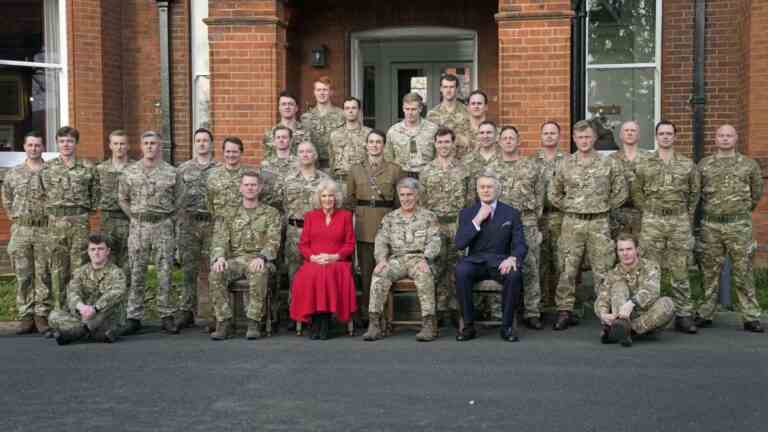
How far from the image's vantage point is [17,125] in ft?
42.0

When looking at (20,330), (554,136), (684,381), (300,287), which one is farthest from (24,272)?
(684,381)

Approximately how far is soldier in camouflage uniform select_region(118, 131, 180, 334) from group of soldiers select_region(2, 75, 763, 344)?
0.05 ft

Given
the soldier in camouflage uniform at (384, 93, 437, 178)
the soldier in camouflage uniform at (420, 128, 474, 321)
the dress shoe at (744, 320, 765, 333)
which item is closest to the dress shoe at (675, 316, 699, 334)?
the dress shoe at (744, 320, 765, 333)

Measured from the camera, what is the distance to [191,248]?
935 centimetres

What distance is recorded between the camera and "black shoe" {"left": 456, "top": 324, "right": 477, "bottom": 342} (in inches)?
326

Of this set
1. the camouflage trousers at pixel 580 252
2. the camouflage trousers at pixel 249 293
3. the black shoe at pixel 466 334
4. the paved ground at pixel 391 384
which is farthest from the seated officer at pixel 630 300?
the camouflage trousers at pixel 249 293

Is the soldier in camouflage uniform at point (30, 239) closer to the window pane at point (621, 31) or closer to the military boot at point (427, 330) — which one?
the military boot at point (427, 330)

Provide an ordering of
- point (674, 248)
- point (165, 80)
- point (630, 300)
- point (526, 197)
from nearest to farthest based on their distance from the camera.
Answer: point (630, 300), point (674, 248), point (526, 197), point (165, 80)

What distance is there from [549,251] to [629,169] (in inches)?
45.0

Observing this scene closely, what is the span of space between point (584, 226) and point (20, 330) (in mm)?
5591

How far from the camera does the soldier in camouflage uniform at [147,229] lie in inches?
350

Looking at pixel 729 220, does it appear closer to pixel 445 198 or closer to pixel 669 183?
pixel 669 183

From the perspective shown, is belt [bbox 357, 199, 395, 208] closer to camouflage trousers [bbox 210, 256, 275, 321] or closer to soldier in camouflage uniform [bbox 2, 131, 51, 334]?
camouflage trousers [bbox 210, 256, 275, 321]

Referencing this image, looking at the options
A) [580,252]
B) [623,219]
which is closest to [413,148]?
[580,252]
